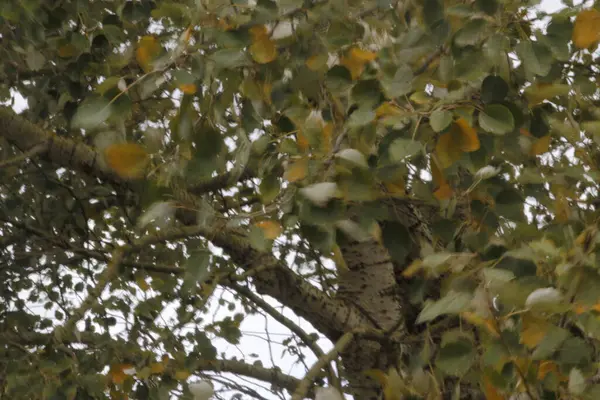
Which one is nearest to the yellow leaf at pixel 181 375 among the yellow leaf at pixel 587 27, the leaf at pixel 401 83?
the leaf at pixel 401 83

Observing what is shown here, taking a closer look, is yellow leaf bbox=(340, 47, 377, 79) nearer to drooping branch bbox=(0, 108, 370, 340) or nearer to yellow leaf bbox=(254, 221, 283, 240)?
yellow leaf bbox=(254, 221, 283, 240)

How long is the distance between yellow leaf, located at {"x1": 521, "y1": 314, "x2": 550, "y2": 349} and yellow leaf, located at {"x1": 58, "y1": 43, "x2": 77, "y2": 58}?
4.01 ft

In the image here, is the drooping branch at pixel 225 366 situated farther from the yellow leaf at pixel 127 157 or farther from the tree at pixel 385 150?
the yellow leaf at pixel 127 157

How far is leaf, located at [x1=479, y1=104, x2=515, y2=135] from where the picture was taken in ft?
2.96

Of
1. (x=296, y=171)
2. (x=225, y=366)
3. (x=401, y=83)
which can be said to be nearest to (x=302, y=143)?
(x=296, y=171)

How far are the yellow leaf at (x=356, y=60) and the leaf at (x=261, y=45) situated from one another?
12 cm

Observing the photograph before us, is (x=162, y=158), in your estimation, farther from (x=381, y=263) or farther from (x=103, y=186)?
(x=103, y=186)

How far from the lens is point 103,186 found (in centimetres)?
209

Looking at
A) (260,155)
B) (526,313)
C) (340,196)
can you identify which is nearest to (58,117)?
(260,155)

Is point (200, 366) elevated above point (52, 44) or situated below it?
below

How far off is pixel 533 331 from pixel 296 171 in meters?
0.36

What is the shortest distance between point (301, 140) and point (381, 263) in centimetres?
85

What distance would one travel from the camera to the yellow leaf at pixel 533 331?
34.5 inches

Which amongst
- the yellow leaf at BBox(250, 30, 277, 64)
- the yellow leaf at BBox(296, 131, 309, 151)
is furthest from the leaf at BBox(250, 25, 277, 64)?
the yellow leaf at BBox(296, 131, 309, 151)
